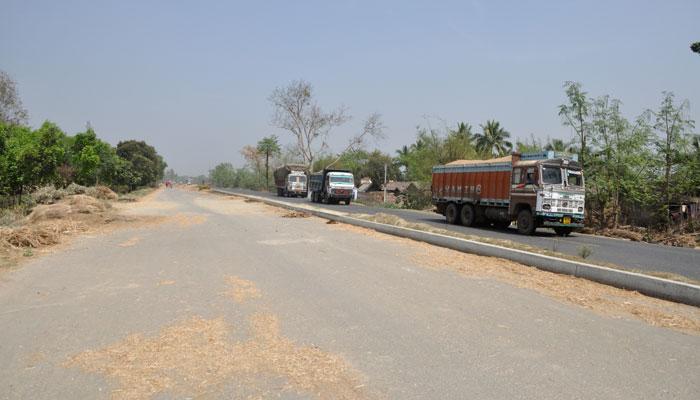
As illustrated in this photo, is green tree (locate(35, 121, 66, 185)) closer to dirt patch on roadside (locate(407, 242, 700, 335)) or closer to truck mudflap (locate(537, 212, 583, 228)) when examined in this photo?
dirt patch on roadside (locate(407, 242, 700, 335))

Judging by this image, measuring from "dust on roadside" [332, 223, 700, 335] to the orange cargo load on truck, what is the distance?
341 inches

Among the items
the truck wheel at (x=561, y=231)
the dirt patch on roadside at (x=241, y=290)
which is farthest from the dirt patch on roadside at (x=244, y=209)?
the dirt patch on roadside at (x=241, y=290)

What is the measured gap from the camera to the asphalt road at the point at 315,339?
4.14m

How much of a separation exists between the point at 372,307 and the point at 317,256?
477 centimetres

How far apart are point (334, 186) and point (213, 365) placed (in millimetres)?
34743

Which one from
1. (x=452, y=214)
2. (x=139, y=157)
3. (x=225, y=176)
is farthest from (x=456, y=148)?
(x=225, y=176)

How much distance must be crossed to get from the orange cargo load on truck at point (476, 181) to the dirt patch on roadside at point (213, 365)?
16135 millimetres

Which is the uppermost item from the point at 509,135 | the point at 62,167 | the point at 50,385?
the point at 509,135

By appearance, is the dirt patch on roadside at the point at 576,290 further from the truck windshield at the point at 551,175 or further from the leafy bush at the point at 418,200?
the leafy bush at the point at 418,200

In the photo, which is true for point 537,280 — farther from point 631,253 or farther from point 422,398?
point 631,253

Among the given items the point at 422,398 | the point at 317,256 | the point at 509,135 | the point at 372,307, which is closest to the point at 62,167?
the point at 317,256

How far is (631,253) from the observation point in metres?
14.1

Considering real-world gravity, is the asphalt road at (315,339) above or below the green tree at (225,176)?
below

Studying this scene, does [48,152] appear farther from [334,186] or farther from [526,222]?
[526,222]
